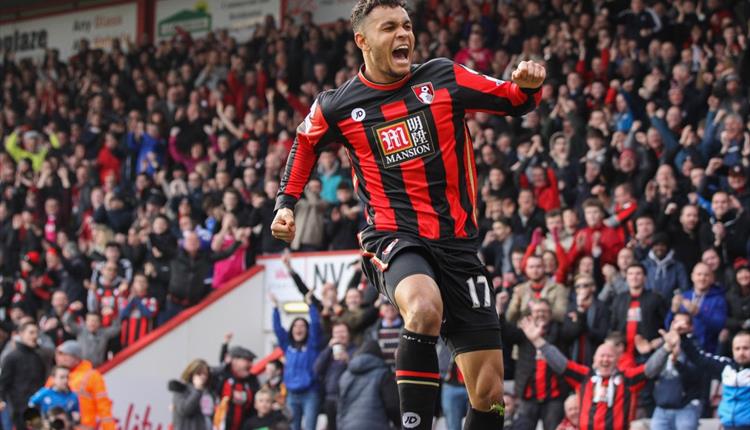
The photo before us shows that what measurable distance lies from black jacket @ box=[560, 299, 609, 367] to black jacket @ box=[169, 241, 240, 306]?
607cm

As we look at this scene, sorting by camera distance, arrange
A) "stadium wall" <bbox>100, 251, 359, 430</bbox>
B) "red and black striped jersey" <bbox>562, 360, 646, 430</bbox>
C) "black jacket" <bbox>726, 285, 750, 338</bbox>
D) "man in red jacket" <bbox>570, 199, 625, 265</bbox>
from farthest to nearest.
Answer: "stadium wall" <bbox>100, 251, 359, 430</bbox> < "man in red jacket" <bbox>570, 199, 625, 265</bbox> < "black jacket" <bbox>726, 285, 750, 338</bbox> < "red and black striped jersey" <bbox>562, 360, 646, 430</bbox>

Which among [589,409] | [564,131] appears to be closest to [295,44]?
[564,131]

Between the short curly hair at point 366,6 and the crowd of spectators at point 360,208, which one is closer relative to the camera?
the short curly hair at point 366,6

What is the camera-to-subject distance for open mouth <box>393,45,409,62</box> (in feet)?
20.5

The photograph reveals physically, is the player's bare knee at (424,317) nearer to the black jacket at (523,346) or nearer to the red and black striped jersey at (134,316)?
the black jacket at (523,346)

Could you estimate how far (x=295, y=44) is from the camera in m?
20.5

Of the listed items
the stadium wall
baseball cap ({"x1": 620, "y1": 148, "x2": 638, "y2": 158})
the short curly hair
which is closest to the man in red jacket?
baseball cap ({"x1": 620, "y1": 148, "x2": 638, "y2": 158})

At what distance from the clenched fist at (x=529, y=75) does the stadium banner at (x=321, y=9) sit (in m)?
17.0

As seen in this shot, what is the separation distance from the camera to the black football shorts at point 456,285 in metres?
6.10

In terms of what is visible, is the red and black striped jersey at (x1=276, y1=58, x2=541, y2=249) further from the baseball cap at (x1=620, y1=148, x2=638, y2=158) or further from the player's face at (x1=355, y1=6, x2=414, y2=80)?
the baseball cap at (x1=620, y1=148, x2=638, y2=158)

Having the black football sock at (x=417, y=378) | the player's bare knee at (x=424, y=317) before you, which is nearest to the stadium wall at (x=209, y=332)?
the black football sock at (x=417, y=378)

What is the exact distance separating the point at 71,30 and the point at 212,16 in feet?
14.2

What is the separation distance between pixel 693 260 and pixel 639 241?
602 millimetres

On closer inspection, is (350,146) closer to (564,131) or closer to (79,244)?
(564,131)
